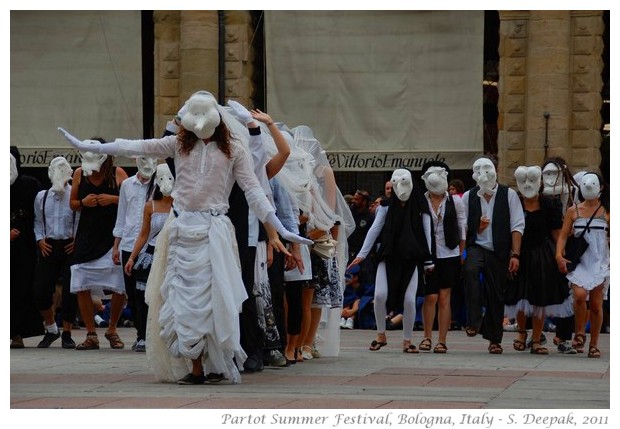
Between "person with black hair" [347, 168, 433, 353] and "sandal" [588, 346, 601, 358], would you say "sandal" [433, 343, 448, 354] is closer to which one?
"person with black hair" [347, 168, 433, 353]

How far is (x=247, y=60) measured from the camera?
87.5ft

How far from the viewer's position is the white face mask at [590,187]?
15039 mm

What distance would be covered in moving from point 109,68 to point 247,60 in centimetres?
261

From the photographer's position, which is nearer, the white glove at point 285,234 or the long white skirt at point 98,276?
the white glove at point 285,234

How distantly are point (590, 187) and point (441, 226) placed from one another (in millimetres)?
1638

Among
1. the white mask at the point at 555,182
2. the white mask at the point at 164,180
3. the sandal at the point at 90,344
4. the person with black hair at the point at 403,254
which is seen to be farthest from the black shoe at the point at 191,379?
the white mask at the point at 555,182

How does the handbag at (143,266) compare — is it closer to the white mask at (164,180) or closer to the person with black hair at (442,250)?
the white mask at (164,180)

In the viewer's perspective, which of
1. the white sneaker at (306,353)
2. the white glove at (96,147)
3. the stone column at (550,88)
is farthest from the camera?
the stone column at (550,88)

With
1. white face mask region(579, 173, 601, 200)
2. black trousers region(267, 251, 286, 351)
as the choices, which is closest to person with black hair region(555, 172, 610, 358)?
white face mask region(579, 173, 601, 200)

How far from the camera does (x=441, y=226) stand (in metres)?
15.6

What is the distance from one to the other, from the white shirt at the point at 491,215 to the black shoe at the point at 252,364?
4185 mm

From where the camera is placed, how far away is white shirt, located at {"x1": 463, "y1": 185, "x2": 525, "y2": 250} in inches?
607
